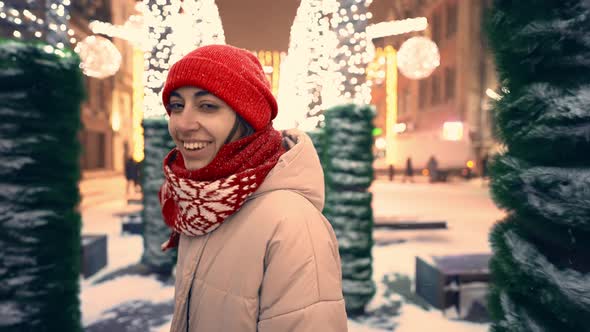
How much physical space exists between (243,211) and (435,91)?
119 feet

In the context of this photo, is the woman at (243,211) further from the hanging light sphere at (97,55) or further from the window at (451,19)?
the window at (451,19)

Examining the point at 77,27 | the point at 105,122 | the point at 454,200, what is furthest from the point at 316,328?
the point at 105,122

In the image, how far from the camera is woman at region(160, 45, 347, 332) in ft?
4.11

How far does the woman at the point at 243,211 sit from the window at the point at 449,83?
32539 millimetres

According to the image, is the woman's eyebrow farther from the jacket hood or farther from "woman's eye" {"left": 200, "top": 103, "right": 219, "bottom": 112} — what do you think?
the jacket hood

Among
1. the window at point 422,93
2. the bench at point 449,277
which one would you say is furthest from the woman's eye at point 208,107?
the window at point 422,93

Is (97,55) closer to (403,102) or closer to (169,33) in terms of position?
(169,33)

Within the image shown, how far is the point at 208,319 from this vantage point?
1.40 meters

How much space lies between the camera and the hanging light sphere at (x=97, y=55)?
7.18m

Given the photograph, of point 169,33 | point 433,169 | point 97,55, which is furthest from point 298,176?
point 433,169

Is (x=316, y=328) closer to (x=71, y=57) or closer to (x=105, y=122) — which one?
(x=71, y=57)

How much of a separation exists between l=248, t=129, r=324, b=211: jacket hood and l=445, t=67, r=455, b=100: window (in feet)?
107

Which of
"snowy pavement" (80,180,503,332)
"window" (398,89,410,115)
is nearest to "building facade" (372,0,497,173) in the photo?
"window" (398,89,410,115)

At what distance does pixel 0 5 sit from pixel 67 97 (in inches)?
58.0
